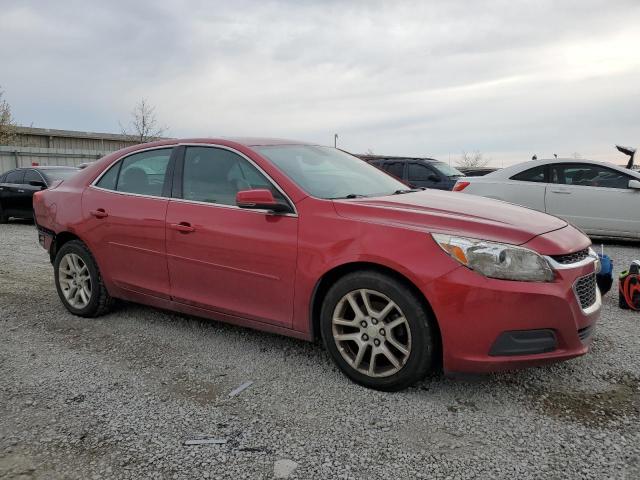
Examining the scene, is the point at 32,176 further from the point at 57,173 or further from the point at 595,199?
the point at 595,199

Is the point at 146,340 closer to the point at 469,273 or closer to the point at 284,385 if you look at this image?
the point at 284,385

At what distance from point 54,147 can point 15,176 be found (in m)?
21.3

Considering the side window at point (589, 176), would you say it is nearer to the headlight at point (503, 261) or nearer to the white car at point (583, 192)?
the white car at point (583, 192)

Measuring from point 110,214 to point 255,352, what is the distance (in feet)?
5.61

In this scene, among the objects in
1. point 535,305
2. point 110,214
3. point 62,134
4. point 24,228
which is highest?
point 62,134

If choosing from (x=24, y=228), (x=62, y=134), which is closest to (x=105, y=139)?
(x=62, y=134)

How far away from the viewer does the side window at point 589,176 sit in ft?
28.1

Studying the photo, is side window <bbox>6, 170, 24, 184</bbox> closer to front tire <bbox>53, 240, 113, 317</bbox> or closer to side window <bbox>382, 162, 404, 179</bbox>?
side window <bbox>382, 162, 404, 179</bbox>

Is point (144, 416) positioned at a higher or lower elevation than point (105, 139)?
lower

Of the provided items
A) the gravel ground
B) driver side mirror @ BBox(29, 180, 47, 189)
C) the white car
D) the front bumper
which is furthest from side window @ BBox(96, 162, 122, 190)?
driver side mirror @ BBox(29, 180, 47, 189)

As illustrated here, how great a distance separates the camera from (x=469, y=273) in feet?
9.38

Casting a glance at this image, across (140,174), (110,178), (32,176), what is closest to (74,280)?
(110,178)

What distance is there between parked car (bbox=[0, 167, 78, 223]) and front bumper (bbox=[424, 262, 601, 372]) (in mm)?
11575

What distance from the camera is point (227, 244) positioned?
364 centimetres
